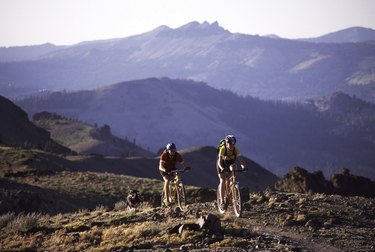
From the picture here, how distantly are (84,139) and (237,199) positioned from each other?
121 metres

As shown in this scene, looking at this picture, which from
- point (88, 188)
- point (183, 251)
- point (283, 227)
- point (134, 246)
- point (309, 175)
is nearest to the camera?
point (183, 251)

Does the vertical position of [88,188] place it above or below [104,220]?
below

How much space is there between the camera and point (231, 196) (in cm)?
1777

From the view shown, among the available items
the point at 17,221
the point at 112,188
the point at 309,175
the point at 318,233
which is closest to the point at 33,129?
the point at 112,188

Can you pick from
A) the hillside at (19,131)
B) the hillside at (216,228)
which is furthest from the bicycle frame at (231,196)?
the hillside at (19,131)

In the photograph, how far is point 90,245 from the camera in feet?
50.1

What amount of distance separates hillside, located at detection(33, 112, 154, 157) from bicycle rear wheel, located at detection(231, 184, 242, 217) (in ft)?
343

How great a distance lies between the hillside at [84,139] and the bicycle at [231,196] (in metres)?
104

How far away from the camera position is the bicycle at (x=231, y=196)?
1705 centimetres

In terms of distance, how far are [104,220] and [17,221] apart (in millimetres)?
3031

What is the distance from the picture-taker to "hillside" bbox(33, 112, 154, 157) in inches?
4946

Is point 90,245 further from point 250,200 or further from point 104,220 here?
point 250,200

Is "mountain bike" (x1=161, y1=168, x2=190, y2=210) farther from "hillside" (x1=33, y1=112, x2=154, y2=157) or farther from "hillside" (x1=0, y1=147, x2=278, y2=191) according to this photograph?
"hillside" (x1=33, y1=112, x2=154, y2=157)

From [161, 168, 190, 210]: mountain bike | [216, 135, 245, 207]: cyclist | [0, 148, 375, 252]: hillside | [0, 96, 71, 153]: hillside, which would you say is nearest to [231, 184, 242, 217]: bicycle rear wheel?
[0, 148, 375, 252]: hillside
